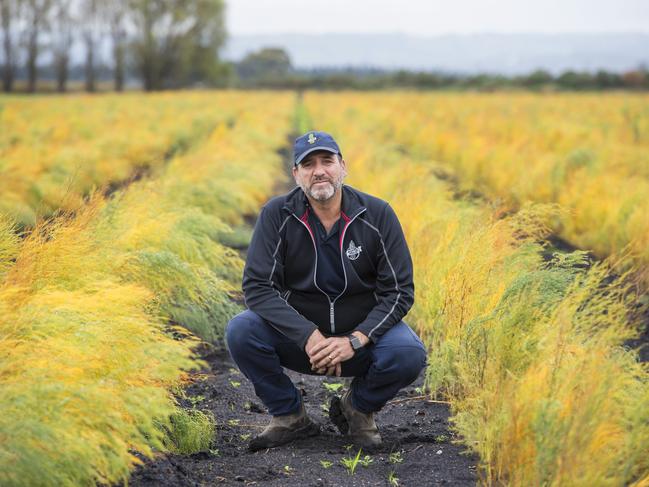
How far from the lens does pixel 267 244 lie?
13.1 ft

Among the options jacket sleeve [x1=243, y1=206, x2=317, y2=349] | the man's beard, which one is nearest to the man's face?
the man's beard

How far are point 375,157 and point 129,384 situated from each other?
9.40 metres

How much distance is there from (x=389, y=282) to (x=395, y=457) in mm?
840

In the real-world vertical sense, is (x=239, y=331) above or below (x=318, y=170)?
below

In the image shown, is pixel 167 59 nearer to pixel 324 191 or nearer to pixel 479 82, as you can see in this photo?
pixel 479 82

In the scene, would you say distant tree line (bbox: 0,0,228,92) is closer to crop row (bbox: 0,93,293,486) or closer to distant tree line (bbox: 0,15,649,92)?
distant tree line (bbox: 0,15,649,92)

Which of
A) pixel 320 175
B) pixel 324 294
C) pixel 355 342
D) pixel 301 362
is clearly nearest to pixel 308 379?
pixel 301 362

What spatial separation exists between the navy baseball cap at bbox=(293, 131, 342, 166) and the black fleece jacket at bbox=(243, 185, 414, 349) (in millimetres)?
227

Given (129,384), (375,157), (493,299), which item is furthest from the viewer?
(375,157)

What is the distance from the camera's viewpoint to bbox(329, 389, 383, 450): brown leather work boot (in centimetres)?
392

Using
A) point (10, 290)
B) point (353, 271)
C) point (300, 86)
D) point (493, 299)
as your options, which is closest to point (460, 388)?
point (493, 299)

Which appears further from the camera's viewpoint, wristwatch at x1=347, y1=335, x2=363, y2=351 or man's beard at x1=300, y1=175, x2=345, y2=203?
man's beard at x1=300, y1=175, x2=345, y2=203

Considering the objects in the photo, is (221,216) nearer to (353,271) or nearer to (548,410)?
(353,271)

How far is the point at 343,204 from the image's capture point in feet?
13.3
